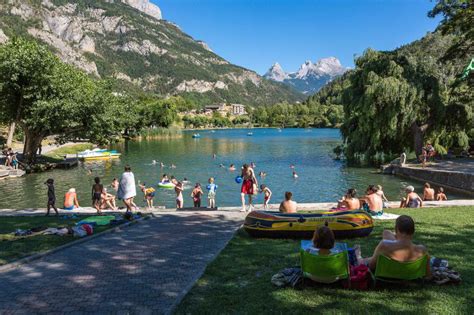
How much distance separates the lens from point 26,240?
993cm

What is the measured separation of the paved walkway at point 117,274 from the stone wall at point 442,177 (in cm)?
1826

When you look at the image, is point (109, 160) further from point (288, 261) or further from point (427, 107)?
point (288, 261)

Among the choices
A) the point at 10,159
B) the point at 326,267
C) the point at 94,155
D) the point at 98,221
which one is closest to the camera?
the point at 326,267

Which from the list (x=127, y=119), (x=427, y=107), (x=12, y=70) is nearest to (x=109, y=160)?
(x=127, y=119)

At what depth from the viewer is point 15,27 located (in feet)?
554

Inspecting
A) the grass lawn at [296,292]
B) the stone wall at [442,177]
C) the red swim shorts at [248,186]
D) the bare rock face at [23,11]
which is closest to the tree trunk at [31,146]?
the red swim shorts at [248,186]

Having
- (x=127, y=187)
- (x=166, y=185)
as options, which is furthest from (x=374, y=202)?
A: (x=166, y=185)

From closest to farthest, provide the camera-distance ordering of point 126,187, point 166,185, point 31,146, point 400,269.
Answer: point 400,269 → point 126,187 → point 166,185 → point 31,146

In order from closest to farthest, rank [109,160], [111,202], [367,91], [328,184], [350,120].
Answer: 1. [111,202]
2. [328,184]
3. [367,91]
4. [350,120]
5. [109,160]

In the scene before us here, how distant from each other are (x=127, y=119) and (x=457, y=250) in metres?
46.3

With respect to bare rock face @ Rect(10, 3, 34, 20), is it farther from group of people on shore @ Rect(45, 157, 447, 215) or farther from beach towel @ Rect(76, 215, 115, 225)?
beach towel @ Rect(76, 215, 115, 225)

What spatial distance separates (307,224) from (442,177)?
20427 millimetres

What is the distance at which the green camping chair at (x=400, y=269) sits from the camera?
5.72 metres

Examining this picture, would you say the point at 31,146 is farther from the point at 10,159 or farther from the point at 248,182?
the point at 248,182
